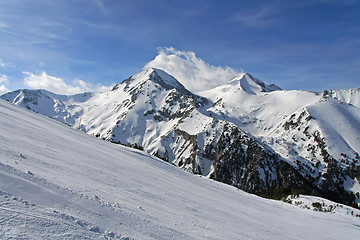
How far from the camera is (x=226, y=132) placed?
173 m

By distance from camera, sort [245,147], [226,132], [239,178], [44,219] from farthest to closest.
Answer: [226,132]
[245,147]
[239,178]
[44,219]

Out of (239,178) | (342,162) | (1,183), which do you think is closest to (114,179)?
(1,183)

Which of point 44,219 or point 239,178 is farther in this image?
point 239,178

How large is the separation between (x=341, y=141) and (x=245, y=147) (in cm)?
8557

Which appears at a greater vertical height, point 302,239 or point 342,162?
point 342,162

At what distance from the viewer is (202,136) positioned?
179m

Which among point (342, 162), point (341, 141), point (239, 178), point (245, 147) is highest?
point (341, 141)

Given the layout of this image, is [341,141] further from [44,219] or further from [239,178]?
[44,219]

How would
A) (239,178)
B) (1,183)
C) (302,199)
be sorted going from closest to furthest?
1. (1,183)
2. (302,199)
3. (239,178)

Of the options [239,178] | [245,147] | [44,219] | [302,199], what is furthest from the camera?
[245,147]

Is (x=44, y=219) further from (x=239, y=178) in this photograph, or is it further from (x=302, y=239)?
(x=239, y=178)

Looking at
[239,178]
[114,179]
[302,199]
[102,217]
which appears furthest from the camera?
[239,178]

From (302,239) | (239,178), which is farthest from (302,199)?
(239,178)

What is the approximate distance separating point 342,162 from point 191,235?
203m
